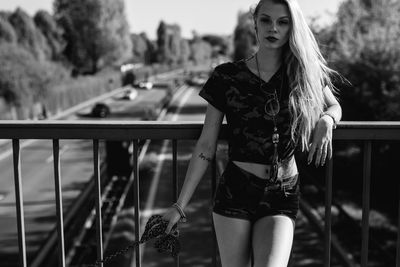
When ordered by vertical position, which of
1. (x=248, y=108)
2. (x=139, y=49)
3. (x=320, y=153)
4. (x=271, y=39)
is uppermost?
(x=271, y=39)

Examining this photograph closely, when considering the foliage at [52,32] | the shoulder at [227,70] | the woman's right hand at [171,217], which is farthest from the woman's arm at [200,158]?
the foliage at [52,32]

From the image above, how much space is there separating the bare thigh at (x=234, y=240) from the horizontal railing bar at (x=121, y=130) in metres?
0.59

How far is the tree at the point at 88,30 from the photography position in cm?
5791

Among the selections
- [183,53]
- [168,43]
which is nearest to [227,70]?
[168,43]

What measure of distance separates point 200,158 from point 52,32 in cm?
5966

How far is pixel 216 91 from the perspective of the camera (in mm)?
2475

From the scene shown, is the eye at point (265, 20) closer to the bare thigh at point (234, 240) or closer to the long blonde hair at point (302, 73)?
the long blonde hair at point (302, 73)

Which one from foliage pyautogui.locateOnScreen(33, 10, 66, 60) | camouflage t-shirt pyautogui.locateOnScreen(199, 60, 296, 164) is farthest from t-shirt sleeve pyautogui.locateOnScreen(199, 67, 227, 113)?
foliage pyautogui.locateOnScreen(33, 10, 66, 60)

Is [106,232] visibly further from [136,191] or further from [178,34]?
[178,34]

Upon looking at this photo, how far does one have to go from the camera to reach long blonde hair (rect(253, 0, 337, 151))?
2.40 metres

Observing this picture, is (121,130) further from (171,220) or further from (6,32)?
(6,32)

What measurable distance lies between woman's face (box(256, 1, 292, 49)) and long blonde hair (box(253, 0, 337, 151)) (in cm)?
3

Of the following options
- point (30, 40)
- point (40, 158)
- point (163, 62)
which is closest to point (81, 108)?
point (30, 40)

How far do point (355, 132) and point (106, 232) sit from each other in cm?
1468
